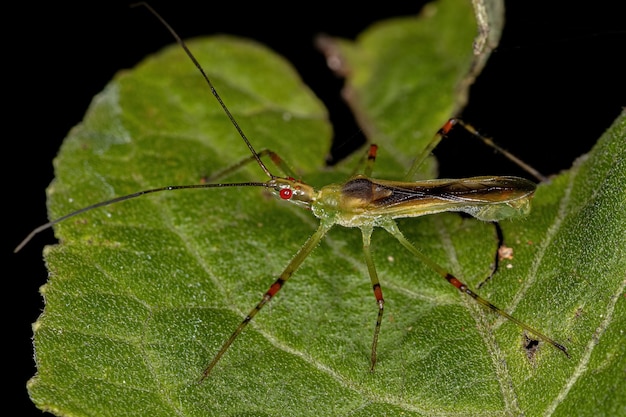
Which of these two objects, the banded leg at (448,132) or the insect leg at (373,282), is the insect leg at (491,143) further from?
the insect leg at (373,282)

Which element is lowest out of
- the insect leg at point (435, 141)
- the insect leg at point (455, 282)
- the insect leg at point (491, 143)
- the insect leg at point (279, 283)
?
the insect leg at point (279, 283)

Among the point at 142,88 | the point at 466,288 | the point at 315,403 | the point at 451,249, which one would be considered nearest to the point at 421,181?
the point at 451,249

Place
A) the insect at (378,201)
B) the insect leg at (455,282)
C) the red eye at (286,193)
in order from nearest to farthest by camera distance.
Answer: the insect leg at (455,282) → the insect at (378,201) → the red eye at (286,193)

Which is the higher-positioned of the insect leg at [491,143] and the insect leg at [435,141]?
the insect leg at [491,143]

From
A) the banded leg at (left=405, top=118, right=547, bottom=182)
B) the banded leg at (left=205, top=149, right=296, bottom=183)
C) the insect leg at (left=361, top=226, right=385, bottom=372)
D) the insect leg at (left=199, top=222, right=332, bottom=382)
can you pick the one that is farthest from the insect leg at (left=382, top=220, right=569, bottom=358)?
the banded leg at (left=205, top=149, right=296, bottom=183)

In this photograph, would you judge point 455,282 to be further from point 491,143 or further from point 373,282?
point 491,143

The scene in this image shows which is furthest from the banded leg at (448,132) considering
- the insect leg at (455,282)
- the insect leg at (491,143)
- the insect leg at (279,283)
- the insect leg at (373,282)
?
the insect leg at (279,283)

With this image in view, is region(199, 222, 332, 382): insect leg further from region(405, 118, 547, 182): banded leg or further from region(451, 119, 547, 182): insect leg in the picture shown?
region(451, 119, 547, 182): insect leg
